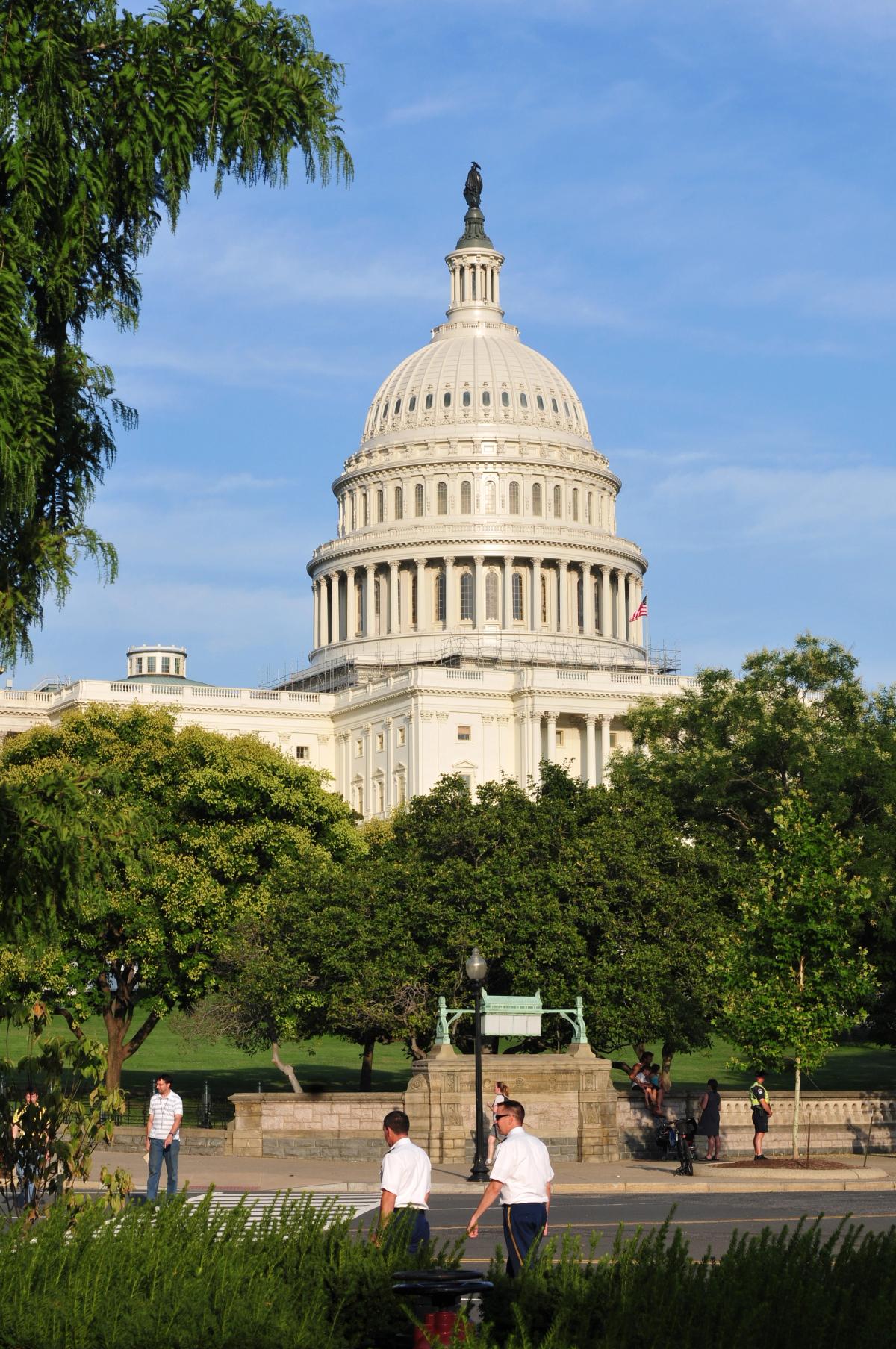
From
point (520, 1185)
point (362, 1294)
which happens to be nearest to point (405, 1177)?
point (520, 1185)

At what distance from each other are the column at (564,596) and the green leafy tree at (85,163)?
134m

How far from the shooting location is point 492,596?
149 meters

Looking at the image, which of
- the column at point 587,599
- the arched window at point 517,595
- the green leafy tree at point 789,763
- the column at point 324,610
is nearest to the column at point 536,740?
the arched window at point 517,595

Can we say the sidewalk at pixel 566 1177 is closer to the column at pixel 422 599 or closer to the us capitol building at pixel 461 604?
the us capitol building at pixel 461 604

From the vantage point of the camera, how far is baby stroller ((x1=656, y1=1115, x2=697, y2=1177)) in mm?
36312

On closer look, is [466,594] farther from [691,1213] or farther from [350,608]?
→ [691,1213]

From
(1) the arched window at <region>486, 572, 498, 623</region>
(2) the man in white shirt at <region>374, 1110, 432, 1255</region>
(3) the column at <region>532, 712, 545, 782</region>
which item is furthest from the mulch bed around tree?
(1) the arched window at <region>486, 572, 498, 623</region>

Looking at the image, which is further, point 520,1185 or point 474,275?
point 474,275

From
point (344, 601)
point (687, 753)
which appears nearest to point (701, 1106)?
point (687, 753)

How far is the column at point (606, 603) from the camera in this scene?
498 ft

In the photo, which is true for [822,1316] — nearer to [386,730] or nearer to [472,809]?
[472,809]

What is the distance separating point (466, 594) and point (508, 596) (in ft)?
12.0

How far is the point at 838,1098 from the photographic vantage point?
44.2 meters

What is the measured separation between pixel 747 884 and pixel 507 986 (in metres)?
6.63
